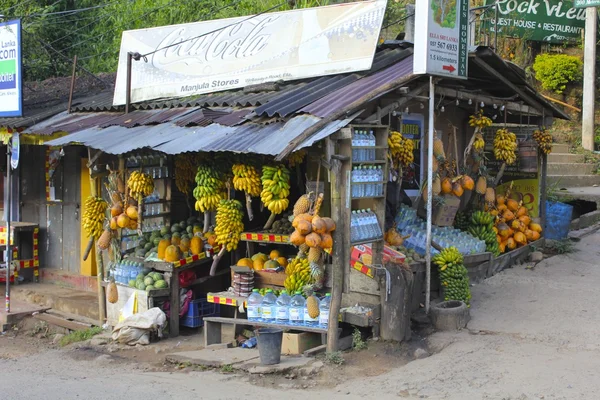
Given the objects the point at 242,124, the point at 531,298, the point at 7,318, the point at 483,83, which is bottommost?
the point at 7,318

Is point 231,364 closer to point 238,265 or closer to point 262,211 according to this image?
point 238,265

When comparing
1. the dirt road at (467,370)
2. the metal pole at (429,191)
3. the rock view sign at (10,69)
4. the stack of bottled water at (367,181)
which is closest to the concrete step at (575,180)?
the dirt road at (467,370)

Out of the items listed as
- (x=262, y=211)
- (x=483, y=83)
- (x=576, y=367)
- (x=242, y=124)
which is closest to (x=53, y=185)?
(x=262, y=211)

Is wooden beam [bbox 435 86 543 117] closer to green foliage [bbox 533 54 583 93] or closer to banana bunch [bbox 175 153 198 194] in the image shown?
banana bunch [bbox 175 153 198 194]

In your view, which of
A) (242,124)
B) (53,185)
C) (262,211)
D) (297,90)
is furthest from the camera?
(53,185)

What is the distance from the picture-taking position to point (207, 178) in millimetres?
8633

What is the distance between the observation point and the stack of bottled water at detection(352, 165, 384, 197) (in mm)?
7570

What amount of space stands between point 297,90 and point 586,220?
305 inches

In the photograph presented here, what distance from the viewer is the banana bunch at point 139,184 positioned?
9133 mm

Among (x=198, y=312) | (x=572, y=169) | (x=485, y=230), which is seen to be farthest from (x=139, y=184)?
(x=572, y=169)

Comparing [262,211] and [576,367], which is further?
[262,211]

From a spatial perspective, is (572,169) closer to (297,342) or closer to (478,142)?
(478,142)

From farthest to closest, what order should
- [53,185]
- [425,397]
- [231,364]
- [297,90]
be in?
[53,185], [297,90], [231,364], [425,397]

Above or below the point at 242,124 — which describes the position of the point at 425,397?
below
